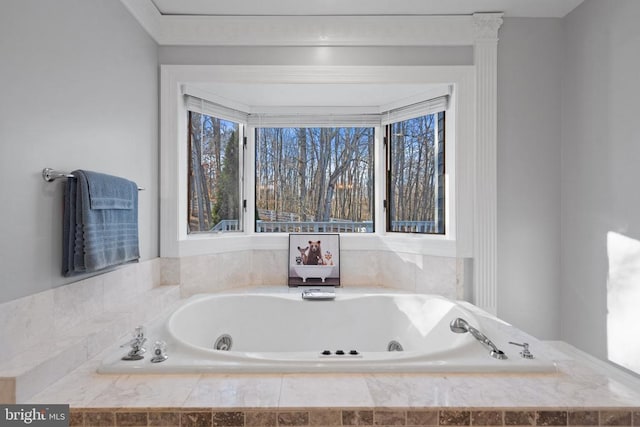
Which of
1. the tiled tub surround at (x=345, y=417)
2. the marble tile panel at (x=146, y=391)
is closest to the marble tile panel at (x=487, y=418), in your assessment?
the tiled tub surround at (x=345, y=417)

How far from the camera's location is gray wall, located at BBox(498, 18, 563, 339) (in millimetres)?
2344

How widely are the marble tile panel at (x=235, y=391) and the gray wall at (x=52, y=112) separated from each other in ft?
2.47

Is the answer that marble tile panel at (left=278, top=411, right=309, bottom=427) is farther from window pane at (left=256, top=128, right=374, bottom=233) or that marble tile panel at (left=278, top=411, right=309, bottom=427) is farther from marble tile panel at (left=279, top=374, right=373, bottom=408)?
window pane at (left=256, top=128, right=374, bottom=233)

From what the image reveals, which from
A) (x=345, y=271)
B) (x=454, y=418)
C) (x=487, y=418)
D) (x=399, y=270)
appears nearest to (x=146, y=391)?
(x=454, y=418)

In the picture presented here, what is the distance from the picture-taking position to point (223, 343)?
2.13 meters

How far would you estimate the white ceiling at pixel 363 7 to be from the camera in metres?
2.17

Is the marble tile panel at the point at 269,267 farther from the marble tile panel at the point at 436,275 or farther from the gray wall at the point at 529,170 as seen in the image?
the gray wall at the point at 529,170

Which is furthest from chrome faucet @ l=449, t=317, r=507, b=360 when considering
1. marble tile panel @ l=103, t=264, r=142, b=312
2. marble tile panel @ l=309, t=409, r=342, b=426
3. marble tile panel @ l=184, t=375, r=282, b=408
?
marble tile panel @ l=103, t=264, r=142, b=312

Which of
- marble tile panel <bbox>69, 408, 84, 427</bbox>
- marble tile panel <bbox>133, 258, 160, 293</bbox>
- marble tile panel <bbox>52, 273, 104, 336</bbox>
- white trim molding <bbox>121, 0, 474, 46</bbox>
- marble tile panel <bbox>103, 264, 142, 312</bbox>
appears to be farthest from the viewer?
white trim molding <bbox>121, 0, 474, 46</bbox>

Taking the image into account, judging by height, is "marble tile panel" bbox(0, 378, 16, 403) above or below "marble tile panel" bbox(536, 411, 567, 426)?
above

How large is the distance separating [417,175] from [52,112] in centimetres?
224

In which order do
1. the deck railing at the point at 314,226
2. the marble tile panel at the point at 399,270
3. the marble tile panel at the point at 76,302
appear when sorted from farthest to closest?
1. the deck railing at the point at 314,226
2. the marble tile panel at the point at 399,270
3. the marble tile panel at the point at 76,302

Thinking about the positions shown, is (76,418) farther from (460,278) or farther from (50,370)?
(460,278)

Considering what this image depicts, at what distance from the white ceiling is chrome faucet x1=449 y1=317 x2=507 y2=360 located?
1.90 metres
